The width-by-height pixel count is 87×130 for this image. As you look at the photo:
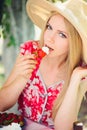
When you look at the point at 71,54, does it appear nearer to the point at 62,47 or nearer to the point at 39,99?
the point at 62,47

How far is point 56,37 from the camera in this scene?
8.11 feet

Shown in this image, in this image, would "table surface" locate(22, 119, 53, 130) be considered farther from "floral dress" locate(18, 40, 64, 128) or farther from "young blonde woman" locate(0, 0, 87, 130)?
"floral dress" locate(18, 40, 64, 128)

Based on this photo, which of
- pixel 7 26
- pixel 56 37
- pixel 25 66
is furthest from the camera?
pixel 7 26

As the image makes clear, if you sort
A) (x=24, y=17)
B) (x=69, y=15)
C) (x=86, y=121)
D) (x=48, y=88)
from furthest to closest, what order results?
(x=86, y=121)
(x=24, y=17)
(x=48, y=88)
(x=69, y=15)

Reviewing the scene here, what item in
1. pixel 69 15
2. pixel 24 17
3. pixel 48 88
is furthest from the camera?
pixel 24 17

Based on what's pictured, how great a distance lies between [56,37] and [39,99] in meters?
0.38

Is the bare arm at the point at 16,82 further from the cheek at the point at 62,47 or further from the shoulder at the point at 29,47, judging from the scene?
the cheek at the point at 62,47

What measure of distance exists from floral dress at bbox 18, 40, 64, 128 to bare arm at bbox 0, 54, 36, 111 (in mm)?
58

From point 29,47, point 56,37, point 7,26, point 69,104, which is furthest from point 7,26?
point 69,104

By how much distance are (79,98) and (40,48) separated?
1.15 feet

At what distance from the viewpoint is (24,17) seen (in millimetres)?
3721

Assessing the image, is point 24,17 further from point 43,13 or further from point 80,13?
point 80,13

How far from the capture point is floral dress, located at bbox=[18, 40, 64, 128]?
260cm

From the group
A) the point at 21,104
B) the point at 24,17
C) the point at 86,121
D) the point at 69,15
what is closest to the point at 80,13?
the point at 69,15
